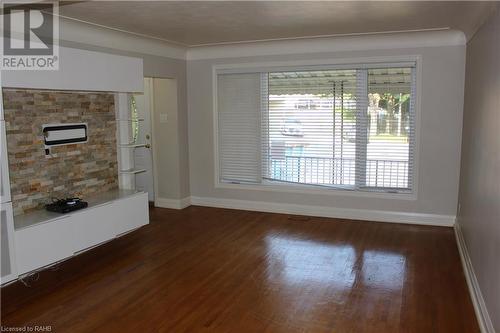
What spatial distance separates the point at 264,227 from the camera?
560cm

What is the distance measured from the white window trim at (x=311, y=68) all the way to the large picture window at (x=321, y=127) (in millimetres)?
65

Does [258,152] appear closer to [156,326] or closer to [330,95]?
[330,95]

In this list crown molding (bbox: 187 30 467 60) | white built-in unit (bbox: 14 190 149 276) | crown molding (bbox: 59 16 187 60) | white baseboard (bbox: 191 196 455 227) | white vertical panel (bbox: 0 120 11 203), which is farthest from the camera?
white baseboard (bbox: 191 196 455 227)

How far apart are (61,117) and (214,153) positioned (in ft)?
8.79

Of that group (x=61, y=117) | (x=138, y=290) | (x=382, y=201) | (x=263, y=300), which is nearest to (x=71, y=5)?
(x=61, y=117)

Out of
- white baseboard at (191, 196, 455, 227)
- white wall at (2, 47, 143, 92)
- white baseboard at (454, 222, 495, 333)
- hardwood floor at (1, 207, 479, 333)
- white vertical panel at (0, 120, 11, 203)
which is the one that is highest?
white wall at (2, 47, 143, 92)

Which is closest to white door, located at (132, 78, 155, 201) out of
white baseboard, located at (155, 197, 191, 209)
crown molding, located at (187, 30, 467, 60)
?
white baseboard, located at (155, 197, 191, 209)

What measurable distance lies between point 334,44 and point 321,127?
1.14m

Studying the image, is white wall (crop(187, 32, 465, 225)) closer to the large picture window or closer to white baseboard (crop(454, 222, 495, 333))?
the large picture window

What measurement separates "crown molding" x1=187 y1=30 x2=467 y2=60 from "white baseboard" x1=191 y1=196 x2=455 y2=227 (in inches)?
85.8

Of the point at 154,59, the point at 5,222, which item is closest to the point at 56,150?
the point at 5,222

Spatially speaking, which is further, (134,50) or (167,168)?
(167,168)

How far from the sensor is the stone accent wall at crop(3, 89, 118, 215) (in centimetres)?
388

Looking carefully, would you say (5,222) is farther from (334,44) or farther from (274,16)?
(334,44)
